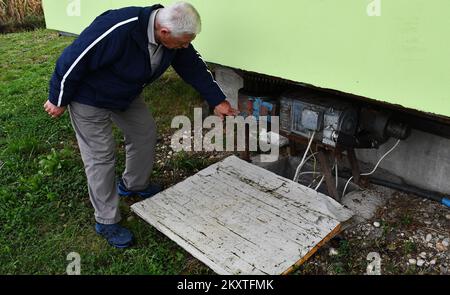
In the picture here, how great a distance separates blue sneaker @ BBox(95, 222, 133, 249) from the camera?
2.89 meters

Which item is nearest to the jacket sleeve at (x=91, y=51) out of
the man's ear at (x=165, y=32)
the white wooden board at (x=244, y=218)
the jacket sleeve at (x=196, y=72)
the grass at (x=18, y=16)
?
the man's ear at (x=165, y=32)

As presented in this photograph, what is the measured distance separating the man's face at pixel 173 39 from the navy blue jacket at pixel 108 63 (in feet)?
0.38

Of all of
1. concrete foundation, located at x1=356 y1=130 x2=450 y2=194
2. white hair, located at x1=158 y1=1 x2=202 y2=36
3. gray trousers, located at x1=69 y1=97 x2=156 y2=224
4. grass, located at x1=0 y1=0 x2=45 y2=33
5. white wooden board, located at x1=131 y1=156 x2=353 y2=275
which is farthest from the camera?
grass, located at x1=0 y1=0 x2=45 y2=33

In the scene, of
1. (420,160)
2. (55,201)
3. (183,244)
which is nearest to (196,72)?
(183,244)

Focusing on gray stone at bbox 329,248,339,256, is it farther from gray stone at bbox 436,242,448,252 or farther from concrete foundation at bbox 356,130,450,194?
concrete foundation at bbox 356,130,450,194

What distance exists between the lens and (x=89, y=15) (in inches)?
169

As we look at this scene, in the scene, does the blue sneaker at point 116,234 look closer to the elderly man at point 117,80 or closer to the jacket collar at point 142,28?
the elderly man at point 117,80

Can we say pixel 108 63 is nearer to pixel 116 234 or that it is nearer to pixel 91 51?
pixel 91 51

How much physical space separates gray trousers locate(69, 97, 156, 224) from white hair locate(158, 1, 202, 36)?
74 cm

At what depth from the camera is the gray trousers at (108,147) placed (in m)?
2.74

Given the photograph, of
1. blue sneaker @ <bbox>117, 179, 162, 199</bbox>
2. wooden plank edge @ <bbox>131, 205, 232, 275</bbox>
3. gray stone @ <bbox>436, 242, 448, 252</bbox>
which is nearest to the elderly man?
wooden plank edge @ <bbox>131, 205, 232, 275</bbox>

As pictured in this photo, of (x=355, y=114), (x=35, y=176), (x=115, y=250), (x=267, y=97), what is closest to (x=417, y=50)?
(x=355, y=114)

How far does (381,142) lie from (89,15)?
3082 mm
